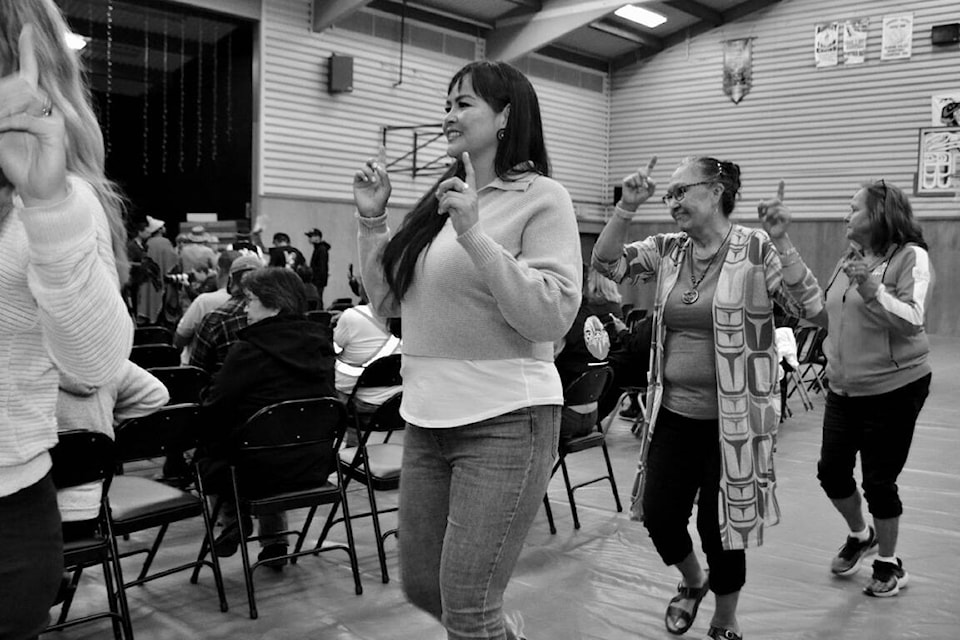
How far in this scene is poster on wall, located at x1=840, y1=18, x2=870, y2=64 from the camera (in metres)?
15.8

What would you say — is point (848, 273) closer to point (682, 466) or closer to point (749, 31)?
point (682, 466)

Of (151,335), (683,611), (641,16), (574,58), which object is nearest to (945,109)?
(641,16)

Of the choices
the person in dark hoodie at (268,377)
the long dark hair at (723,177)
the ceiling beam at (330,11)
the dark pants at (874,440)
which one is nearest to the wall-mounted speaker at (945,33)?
the ceiling beam at (330,11)

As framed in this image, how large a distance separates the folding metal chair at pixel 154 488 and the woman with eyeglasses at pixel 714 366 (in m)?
1.59

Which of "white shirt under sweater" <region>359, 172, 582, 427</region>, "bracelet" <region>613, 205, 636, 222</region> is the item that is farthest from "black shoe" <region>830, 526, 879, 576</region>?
"white shirt under sweater" <region>359, 172, 582, 427</region>

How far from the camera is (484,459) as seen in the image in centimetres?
185

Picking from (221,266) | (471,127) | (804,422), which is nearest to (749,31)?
(804,422)

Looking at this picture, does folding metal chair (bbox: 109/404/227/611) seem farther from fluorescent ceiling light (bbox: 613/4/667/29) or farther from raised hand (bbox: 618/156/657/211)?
fluorescent ceiling light (bbox: 613/4/667/29)

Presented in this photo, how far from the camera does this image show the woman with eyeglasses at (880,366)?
3.51 meters

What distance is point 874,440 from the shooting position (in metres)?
3.53

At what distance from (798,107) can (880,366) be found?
14.5 metres

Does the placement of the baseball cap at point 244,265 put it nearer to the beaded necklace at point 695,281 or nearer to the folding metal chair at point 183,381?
the folding metal chair at point 183,381

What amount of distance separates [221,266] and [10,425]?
524 cm

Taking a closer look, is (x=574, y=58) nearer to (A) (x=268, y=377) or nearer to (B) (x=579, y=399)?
(B) (x=579, y=399)
